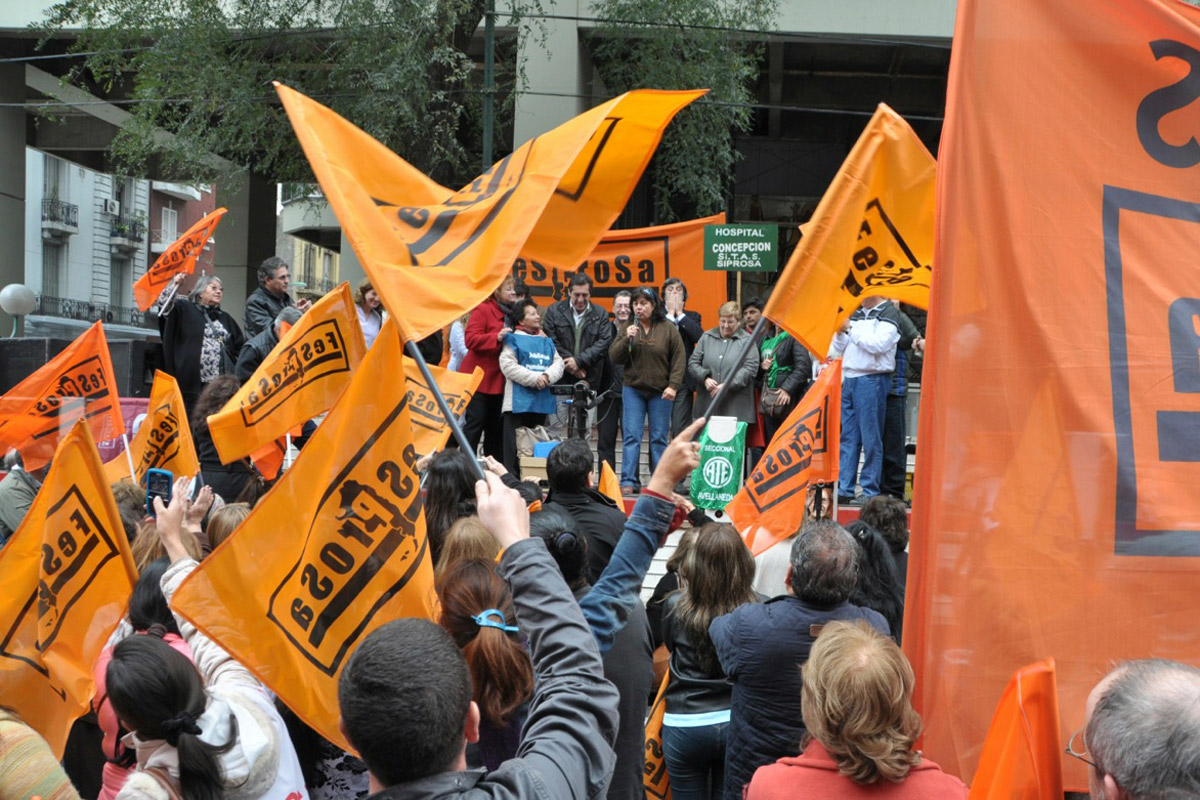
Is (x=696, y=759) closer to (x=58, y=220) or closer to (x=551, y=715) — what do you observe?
(x=551, y=715)

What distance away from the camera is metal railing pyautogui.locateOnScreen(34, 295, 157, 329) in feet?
154

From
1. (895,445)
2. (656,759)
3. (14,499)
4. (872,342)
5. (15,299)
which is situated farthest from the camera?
(15,299)

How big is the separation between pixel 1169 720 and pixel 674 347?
30.0 feet

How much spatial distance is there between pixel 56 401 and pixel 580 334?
472 cm

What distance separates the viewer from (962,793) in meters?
3.01

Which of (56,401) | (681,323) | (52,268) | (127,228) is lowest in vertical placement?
(56,401)

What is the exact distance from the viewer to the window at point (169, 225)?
6112 centimetres

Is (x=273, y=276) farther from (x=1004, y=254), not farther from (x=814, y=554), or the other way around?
(x=1004, y=254)

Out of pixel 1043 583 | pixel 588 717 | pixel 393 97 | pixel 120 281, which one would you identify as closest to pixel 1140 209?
pixel 1043 583

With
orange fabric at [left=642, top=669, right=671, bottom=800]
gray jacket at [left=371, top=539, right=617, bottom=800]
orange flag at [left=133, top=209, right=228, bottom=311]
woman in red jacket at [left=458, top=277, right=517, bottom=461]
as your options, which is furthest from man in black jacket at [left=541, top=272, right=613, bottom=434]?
gray jacket at [left=371, top=539, right=617, bottom=800]

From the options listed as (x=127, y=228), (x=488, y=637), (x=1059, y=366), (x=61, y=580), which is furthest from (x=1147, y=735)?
(x=127, y=228)

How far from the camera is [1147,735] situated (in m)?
2.12

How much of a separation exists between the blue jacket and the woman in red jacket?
640cm

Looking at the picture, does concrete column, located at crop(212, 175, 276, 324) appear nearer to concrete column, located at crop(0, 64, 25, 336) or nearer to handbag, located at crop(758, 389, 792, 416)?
concrete column, located at crop(0, 64, 25, 336)
